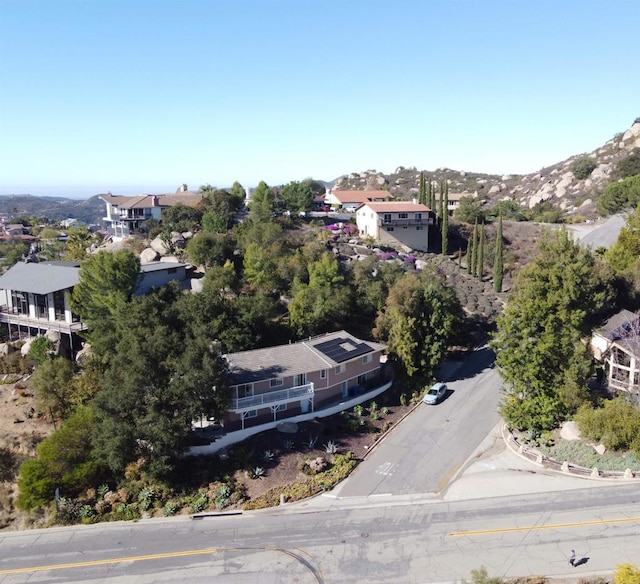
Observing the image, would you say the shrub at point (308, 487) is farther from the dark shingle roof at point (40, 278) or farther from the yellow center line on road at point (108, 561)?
the dark shingle roof at point (40, 278)

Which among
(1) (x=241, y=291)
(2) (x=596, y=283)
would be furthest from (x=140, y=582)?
(2) (x=596, y=283)

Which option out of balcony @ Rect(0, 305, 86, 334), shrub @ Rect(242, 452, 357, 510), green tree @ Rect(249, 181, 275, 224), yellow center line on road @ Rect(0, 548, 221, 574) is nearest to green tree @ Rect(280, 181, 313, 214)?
green tree @ Rect(249, 181, 275, 224)

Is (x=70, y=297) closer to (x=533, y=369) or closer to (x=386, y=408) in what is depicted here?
(x=386, y=408)

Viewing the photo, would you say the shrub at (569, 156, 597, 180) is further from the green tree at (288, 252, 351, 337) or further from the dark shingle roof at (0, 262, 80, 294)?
the dark shingle roof at (0, 262, 80, 294)

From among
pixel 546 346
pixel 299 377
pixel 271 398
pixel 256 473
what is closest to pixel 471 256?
pixel 546 346

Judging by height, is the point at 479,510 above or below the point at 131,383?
below

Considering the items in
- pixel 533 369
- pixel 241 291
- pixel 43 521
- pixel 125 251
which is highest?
pixel 125 251
